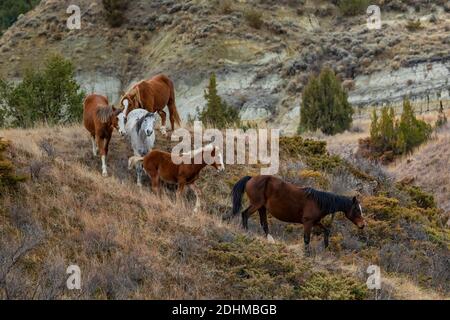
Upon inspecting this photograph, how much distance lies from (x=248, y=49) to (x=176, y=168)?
1514 inches

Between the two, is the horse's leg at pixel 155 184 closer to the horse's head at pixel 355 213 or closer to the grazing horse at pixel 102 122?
the grazing horse at pixel 102 122

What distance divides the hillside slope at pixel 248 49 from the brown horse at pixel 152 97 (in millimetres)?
22811

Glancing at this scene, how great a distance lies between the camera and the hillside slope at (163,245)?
7582 millimetres

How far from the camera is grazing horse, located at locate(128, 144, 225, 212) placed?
11.0m

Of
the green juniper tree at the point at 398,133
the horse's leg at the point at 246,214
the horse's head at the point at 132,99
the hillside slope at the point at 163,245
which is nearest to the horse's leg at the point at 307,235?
the hillside slope at the point at 163,245

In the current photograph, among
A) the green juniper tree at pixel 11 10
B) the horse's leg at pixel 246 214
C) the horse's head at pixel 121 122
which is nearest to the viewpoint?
the horse's leg at pixel 246 214

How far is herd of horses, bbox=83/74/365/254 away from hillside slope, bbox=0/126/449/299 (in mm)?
371

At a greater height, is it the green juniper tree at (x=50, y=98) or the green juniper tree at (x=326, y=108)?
the green juniper tree at (x=50, y=98)

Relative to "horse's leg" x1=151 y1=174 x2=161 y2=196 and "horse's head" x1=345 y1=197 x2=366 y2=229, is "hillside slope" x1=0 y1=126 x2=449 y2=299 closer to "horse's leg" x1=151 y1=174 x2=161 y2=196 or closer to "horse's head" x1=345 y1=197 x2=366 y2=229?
"horse's leg" x1=151 y1=174 x2=161 y2=196

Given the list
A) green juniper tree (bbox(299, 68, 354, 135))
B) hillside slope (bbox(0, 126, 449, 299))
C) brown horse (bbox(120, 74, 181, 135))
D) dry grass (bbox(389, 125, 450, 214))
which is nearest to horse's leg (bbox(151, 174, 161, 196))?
hillside slope (bbox(0, 126, 449, 299))

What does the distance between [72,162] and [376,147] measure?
16.7m
